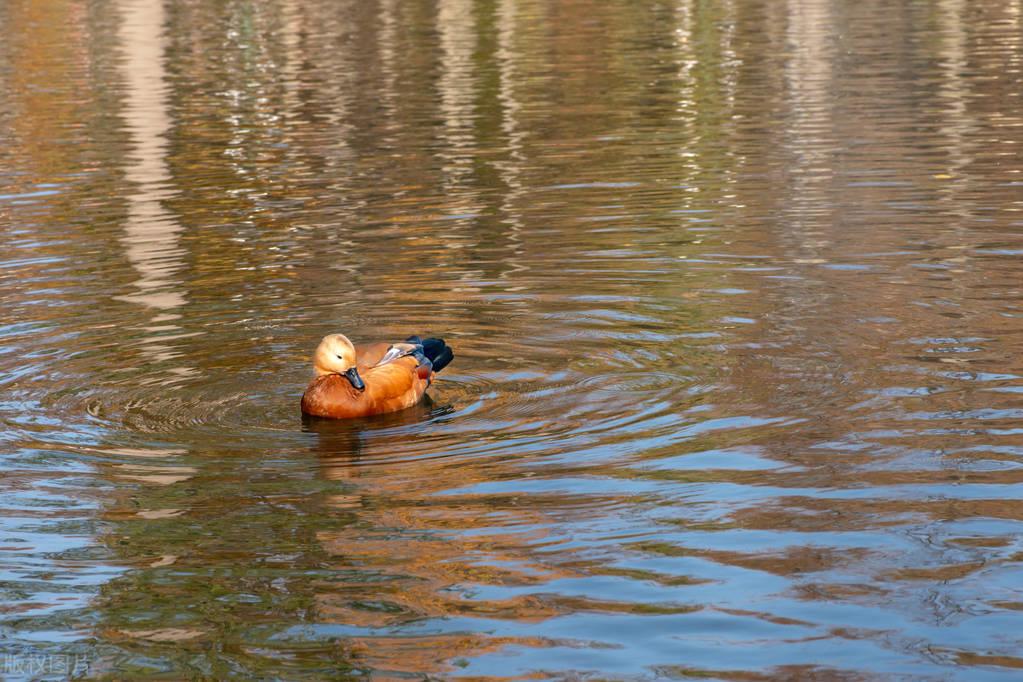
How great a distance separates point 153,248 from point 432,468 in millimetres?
9000

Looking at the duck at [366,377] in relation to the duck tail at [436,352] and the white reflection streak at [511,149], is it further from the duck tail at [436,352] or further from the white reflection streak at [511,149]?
the white reflection streak at [511,149]

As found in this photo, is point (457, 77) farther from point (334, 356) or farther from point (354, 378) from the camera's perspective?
point (354, 378)

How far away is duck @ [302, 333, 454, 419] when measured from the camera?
1164cm

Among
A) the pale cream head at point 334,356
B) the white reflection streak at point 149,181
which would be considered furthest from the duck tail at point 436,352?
the white reflection streak at point 149,181

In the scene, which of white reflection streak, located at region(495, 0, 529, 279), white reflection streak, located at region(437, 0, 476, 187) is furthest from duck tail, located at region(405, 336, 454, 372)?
white reflection streak, located at region(437, 0, 476, 187)

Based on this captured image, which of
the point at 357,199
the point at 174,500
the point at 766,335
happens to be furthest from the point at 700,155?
the point at 174,500

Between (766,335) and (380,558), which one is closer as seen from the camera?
(380,558)

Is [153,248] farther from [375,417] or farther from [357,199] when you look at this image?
[375,417]

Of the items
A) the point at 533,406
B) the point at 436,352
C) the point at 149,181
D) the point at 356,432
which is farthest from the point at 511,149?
the point at 356,432

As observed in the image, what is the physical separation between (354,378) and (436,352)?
89cm

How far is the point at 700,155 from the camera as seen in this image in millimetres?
23812

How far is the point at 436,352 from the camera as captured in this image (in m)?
12.3

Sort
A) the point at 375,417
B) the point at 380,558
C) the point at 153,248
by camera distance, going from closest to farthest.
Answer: the point at 380,558 → the point at 375,417 → the point at 153,248

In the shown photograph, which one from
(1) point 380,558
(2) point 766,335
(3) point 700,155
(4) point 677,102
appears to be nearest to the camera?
(1) point 380,558
